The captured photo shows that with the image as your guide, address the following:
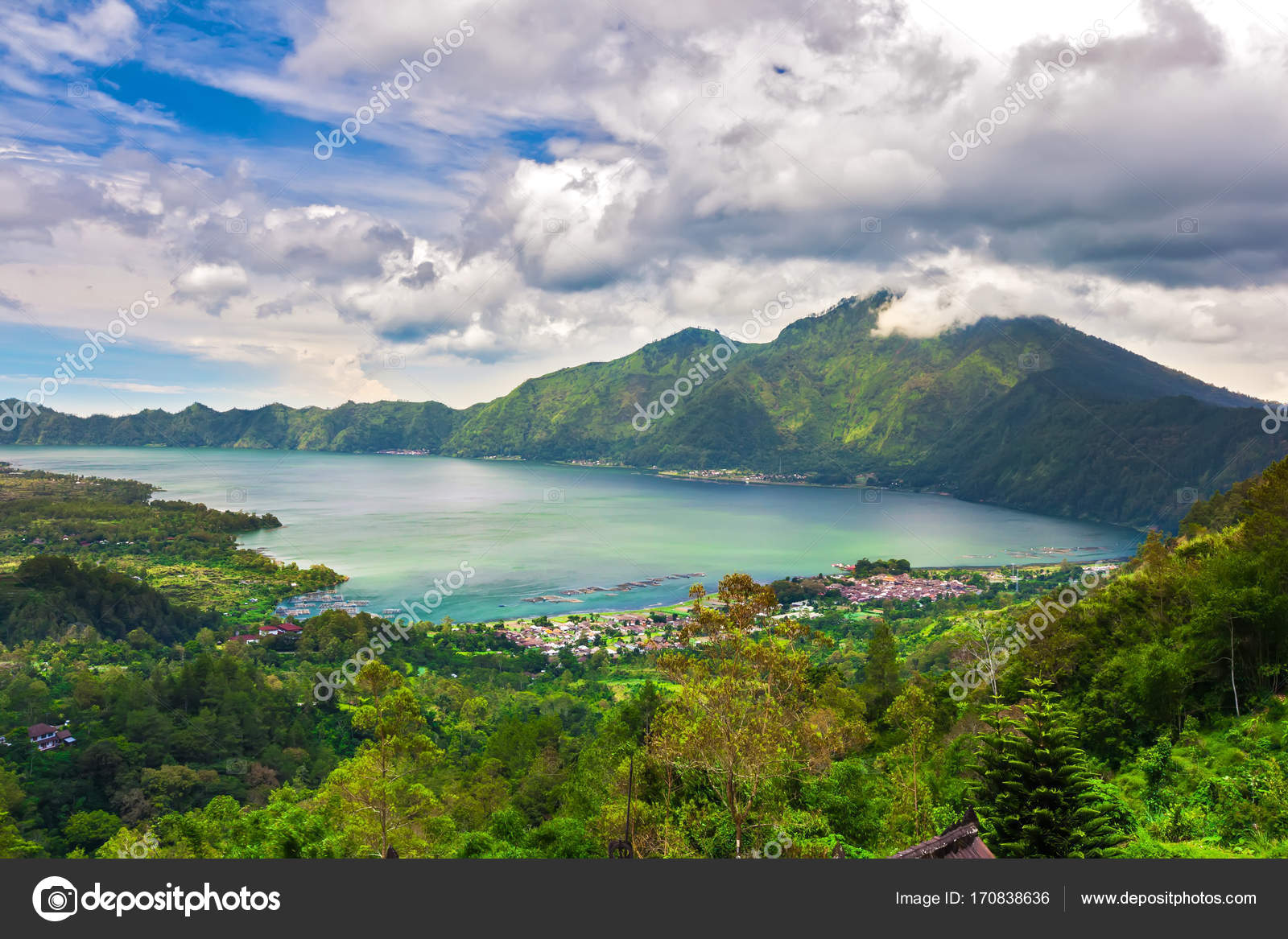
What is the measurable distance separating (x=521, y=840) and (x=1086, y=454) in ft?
387

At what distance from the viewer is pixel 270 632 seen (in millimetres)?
38906

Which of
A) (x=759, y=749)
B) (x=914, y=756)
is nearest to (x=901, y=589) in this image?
(x=914, y=756)

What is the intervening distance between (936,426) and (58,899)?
164 meters

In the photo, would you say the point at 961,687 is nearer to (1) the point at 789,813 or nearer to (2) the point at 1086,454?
(1) the point at 789,813

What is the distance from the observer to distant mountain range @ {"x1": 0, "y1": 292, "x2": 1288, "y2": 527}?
326 ft

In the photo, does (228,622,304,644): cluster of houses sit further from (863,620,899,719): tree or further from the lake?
(863,620,899,719): tree

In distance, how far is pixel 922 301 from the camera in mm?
193000

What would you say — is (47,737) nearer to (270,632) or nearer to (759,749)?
(270,632)

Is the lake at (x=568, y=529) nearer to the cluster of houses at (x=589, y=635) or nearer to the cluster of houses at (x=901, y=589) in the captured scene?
the cluster of houses at (x=589, y=635)

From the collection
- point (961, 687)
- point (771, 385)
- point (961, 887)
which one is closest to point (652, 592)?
point (961, 687)

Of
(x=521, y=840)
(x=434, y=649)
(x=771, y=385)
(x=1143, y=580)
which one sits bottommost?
(x=434, y=649)

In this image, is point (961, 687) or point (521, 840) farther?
point (961, 687)

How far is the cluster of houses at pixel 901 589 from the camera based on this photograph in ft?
161

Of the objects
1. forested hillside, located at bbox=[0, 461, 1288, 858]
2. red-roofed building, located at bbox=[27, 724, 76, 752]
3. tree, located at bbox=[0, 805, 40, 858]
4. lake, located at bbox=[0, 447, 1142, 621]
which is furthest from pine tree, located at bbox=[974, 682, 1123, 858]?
lake, located at bbox=[0, 447, 1142, 621]
